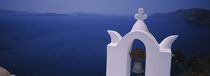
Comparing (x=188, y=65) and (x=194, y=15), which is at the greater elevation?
(x=194, y=15)

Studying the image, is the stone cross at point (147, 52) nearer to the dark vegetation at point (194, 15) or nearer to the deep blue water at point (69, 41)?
the deep blue water at point (69, 41)

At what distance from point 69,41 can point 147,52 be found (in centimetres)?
185

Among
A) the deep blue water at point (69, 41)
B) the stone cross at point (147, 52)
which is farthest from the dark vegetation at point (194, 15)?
the stone cross at point (147, 52)

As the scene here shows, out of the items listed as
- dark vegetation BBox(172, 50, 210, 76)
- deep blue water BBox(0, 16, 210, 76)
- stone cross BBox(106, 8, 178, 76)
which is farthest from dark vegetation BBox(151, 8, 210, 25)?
stone cross BBox(106, 8, 178, 76)

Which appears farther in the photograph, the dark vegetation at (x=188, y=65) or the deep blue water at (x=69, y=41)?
the deep blue water at (x=69, y=41)

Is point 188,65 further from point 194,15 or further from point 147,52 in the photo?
point 147,52

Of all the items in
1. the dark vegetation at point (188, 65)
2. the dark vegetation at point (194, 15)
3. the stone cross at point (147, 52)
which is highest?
the dark vegetation at point (194, 15)

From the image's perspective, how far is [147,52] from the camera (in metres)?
2.00

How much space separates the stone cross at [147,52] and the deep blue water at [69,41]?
109 cm

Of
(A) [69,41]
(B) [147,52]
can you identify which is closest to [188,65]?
(B) [147,52]

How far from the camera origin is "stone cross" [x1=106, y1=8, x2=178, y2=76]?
194 cm

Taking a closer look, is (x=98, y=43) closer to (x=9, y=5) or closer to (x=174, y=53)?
(x=174, y=53)

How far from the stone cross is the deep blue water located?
1.09 m

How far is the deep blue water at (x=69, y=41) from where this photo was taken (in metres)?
3.09
